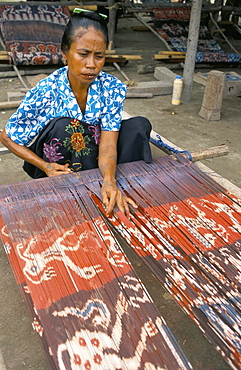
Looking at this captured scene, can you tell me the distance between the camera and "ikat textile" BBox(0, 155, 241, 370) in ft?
3.34

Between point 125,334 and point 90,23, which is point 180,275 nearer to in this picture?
point 125,334

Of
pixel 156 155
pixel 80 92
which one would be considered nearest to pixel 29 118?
pixel 80 92

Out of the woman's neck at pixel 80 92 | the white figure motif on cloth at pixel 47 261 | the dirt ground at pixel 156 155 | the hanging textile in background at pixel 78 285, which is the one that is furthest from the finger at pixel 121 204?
the woman's neck at pixel 80 92

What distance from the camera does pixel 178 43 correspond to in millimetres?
6523

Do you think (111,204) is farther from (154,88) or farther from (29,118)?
(154,88)

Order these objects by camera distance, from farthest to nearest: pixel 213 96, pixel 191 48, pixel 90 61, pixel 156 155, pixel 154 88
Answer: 1. pixel 154 88
2. pixel 191 48
3. pixel 213 96
4. pixel 156 155
5. pixel 90 61

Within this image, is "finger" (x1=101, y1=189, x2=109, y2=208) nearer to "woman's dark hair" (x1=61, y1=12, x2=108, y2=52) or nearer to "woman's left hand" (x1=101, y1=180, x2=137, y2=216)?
"woman's left hand" (x1=101, y1=180, x2=137, y2=216)

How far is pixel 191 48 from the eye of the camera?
15.4ft

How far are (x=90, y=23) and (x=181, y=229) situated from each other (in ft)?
3.35

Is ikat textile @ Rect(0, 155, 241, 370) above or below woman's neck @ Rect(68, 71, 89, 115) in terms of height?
below

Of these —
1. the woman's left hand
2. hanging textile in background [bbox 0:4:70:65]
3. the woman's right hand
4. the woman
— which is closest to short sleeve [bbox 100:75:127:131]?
the woman

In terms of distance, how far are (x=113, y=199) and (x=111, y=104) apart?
0.64m

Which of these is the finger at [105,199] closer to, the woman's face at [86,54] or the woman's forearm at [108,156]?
the woman's forearm at [108,156]

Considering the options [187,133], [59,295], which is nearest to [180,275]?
[59,295]
